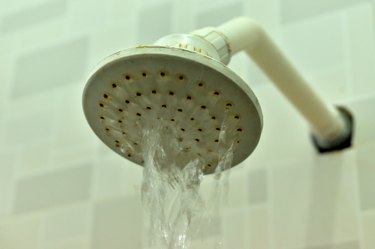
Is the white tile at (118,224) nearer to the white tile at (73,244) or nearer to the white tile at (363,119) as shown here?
the white tile at (73,244)

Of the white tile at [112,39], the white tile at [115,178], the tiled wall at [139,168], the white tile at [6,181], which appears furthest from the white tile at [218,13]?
the white tile at [6,181]

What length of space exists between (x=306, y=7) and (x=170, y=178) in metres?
0.40

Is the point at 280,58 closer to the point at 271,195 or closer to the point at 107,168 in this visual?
the point at 271,195

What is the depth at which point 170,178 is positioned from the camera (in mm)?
657

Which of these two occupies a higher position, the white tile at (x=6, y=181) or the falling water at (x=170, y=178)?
the falling water at (x=170, y=178)

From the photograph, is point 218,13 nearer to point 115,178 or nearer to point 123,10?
point 123,10

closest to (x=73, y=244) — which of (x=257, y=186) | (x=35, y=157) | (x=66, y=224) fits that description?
(x=66, y=224)

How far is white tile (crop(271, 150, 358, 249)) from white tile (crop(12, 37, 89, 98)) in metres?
0.38

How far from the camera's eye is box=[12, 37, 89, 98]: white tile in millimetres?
1096

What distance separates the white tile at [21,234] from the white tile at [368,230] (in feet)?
1.40

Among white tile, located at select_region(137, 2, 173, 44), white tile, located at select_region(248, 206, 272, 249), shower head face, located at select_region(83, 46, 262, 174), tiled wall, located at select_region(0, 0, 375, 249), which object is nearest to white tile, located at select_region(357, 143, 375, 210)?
tiled wall, located at select_region(0, 0, 375, 249)

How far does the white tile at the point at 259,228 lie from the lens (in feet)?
2.72

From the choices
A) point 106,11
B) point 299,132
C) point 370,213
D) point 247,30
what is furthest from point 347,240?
point 106,11

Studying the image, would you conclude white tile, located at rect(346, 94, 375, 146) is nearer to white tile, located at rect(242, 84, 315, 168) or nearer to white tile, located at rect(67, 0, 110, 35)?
white tile, located at rect(242, 84, 315, 168)
